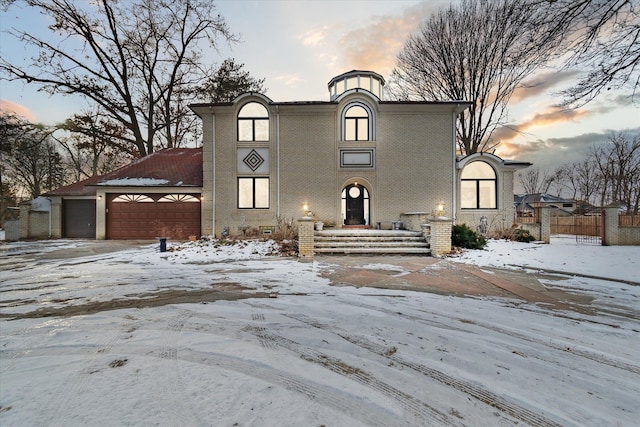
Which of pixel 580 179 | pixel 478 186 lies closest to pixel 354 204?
pixel 478 186

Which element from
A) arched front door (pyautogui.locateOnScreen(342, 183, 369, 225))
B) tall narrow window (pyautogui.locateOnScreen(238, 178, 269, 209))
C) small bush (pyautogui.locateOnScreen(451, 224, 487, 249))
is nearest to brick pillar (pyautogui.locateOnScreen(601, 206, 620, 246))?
small bush (pyautogui.locateOnScreen(451, 224, 487, 249))

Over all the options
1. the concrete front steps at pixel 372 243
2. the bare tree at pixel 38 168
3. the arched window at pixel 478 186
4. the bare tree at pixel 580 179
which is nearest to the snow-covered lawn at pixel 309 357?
the concrete front steps at pixel 372 243

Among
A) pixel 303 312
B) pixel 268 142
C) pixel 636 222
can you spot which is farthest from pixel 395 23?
pixel 303 312

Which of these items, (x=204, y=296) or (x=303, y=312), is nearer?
(x=303, y=312)

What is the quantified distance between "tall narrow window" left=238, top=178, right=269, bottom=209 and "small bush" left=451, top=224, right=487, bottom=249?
29.1 feet

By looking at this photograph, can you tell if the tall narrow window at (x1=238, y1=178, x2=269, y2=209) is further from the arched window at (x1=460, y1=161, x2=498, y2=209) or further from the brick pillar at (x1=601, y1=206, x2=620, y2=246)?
the brick pillar at (x1=601, y1=206, x2=620, y2=246)

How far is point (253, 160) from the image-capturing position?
14.1 metres

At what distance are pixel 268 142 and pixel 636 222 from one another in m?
18.5

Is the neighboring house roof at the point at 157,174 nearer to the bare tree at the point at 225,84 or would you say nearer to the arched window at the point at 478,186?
the bare tree at the point at 225,84

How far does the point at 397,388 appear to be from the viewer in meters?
2.19

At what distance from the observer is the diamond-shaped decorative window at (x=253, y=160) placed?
1406 centimetres

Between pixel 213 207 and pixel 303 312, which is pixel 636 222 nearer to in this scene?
pixel 303 312

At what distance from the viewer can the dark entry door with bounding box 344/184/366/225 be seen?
585 inches

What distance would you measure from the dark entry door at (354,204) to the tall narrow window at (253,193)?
14.4 ft
